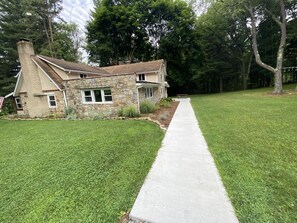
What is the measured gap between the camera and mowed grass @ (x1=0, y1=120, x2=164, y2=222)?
267 centimetres

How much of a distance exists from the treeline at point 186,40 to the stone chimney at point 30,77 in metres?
18.5

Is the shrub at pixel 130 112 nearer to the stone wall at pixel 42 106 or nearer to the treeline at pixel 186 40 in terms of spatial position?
the stone wall at pixel 42 106

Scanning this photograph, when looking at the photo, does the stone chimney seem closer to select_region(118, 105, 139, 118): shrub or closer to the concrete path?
select_region(118, 105, 139, 118): shrub

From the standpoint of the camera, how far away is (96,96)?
12.1 metres

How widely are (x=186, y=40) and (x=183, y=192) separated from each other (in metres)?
30.1

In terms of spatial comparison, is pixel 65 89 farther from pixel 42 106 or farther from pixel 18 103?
pixel 18 103

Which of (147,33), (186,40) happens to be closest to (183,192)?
(186,40)

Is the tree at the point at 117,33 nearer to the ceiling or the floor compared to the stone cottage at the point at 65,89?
nearer to the ceiling

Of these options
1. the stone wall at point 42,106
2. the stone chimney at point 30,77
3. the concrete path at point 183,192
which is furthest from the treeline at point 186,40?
the concrete path at point 183,192

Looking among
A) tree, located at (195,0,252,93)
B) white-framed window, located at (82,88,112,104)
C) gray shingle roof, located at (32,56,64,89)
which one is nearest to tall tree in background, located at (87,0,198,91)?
tree, located at (195,0,252,93)

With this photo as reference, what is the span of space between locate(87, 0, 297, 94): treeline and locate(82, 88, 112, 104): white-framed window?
20.7 metres

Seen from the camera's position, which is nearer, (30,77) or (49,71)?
(30,77)

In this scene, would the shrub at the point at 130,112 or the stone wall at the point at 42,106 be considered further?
the stone wall at the point at 42,106

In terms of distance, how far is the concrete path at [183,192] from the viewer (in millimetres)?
2445
